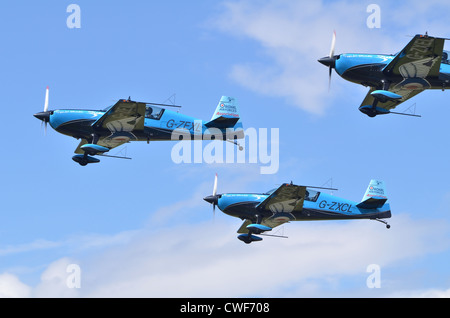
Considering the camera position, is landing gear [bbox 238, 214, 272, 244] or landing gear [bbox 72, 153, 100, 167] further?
landing gear [bbox 72, 153, 100, 167]

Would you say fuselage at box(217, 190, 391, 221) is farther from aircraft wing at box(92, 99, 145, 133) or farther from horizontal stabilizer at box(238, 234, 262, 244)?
aircraft wing at box(92, 99, 145, 133)

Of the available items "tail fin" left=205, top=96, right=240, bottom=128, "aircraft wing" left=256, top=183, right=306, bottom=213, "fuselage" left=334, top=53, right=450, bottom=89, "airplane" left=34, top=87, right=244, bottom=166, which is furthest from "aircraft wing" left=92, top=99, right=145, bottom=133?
"fuselage" left=334, top=53, right=450, bottom=89

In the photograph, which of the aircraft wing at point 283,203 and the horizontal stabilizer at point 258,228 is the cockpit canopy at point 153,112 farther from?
the horizontal stabilizer at point 258,228

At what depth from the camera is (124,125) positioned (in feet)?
165

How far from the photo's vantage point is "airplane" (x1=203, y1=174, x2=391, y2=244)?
50.8 m

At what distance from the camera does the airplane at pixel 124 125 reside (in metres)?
49.7

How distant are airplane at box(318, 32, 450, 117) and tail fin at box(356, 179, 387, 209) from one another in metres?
5.98

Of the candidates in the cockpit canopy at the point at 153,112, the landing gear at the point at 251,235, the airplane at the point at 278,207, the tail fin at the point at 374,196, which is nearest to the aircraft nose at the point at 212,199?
the airplane at the point at 278,207

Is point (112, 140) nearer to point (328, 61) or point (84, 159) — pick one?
point (84, 159)

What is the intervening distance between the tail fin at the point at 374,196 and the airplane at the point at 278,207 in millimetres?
591

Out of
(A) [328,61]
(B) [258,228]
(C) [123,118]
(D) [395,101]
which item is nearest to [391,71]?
(A) [328,61]
